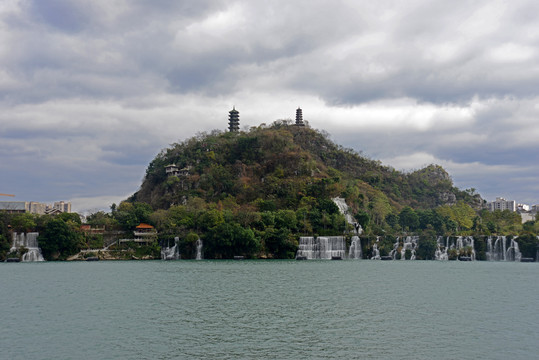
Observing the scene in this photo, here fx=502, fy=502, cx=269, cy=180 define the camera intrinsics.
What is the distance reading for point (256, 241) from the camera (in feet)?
302

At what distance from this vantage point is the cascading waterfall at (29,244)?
92.7 metres

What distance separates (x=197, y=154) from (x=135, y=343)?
115m

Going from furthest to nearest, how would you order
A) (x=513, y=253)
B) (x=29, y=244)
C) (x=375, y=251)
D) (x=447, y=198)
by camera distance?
(x=447, y=198) → (x=375, y=251) → (x=513, y=253) → (x=29, y=244)

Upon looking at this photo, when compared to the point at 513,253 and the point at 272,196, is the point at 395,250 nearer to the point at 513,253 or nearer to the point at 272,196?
the point at 513,253

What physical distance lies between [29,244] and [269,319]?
255 ft

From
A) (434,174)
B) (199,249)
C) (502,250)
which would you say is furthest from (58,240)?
(434,174)

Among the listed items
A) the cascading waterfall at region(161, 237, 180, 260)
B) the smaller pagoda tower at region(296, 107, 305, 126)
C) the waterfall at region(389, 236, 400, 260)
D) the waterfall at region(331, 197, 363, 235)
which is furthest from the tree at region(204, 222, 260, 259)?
the smaller pagoda tower at region(296, 107, 305, 126)

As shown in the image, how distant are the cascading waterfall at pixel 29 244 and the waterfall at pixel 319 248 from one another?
160 feet

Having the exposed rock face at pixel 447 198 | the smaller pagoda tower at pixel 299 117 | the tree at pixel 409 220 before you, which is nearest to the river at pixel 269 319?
the tree at pixel 409 220

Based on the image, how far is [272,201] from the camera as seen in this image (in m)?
111

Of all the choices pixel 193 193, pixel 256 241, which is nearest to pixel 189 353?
Answer: pixel 256 241

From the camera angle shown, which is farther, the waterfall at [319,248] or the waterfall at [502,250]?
the waterfall at [319,248]

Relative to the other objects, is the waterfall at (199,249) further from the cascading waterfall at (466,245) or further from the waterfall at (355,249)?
the cascading waterfall at (466,245)

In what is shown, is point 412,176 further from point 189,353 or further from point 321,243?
point 189,353
